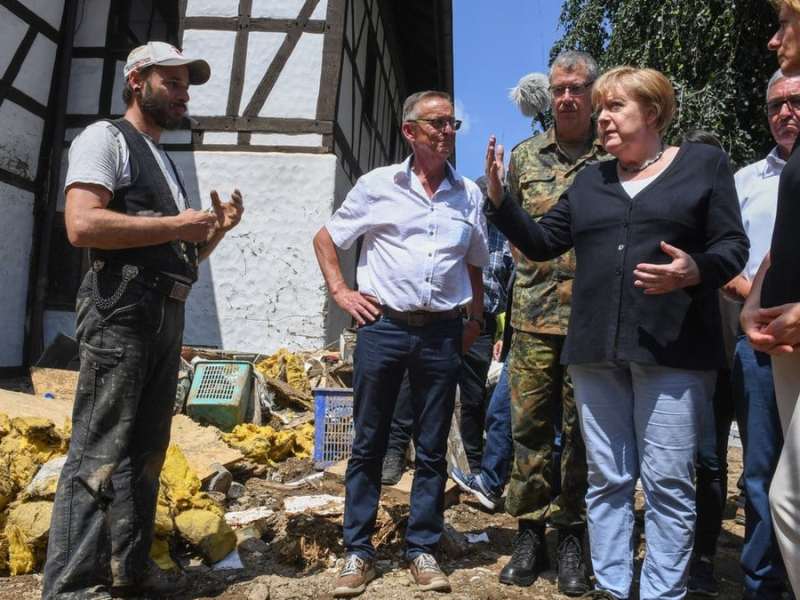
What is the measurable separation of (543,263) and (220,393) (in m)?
3.89

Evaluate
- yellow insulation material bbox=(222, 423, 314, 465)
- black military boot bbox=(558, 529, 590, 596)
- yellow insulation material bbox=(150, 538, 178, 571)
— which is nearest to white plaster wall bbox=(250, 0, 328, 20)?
yellow insulation material bbox=(222, 423, 314, 465)

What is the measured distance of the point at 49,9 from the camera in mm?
9531

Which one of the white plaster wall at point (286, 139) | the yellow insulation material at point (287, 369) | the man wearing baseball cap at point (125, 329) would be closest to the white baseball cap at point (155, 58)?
the man wearing baseball cap at point (125, 329)

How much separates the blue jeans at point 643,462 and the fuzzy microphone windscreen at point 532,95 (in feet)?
5.72

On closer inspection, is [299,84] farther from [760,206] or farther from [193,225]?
[760,206]

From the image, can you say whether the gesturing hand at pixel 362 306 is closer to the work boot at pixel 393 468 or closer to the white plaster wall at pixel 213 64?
the work boot at pixel 393 468

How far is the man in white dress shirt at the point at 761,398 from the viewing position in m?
2.86

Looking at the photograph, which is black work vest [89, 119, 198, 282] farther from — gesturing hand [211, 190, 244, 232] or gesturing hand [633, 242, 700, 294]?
gesturing hand [633, 242, 700, 294]

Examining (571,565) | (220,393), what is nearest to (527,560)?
(571,565)

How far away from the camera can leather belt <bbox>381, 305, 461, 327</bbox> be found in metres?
3.30

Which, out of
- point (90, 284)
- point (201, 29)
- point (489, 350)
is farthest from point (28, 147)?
point (90, 284)

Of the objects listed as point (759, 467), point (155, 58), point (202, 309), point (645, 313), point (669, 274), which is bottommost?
point (759, 467)

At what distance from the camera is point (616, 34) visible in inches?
456

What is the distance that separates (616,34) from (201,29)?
6.17 meters
